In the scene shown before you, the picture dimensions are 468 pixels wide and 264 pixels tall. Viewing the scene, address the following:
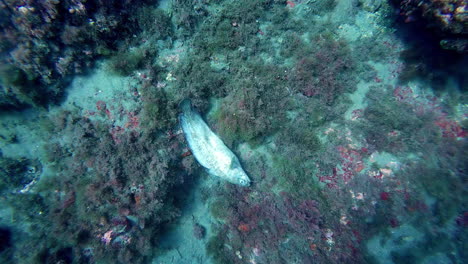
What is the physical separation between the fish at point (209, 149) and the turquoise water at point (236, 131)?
115mm

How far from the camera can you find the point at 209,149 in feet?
21.7

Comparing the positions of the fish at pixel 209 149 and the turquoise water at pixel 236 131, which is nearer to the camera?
the turquoise water at pixel 236 131

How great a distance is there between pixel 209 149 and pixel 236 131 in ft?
3.78

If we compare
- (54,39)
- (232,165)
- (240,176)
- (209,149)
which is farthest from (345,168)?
(54,39)

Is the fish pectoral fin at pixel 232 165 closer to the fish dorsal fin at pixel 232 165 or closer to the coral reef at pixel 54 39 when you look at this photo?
the fish dorsal fin at pixel 232 165

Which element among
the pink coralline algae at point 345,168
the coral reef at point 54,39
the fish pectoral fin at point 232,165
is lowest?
the pink coralline algae at point 345,168

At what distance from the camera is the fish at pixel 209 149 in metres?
6.41

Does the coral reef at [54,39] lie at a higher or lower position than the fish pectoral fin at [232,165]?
higher

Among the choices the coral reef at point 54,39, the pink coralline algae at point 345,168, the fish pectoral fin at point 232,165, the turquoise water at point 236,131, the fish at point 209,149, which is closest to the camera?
the coral reef at point 54,39

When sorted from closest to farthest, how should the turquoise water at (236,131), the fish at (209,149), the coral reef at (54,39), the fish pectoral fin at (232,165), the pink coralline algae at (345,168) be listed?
1. the coral reef at (54,39)
2. the turquoise water at (236,131)
3. the fish at (209,149)
4. the fish pectoral fin at (232,165)
5. the pink coralline algae at (345,168)

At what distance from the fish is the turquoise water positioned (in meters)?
0.12

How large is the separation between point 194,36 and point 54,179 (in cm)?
656

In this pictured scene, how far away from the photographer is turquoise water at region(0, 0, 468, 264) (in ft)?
18.7

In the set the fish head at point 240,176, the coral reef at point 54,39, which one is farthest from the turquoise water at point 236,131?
the fish head at point 240,176
